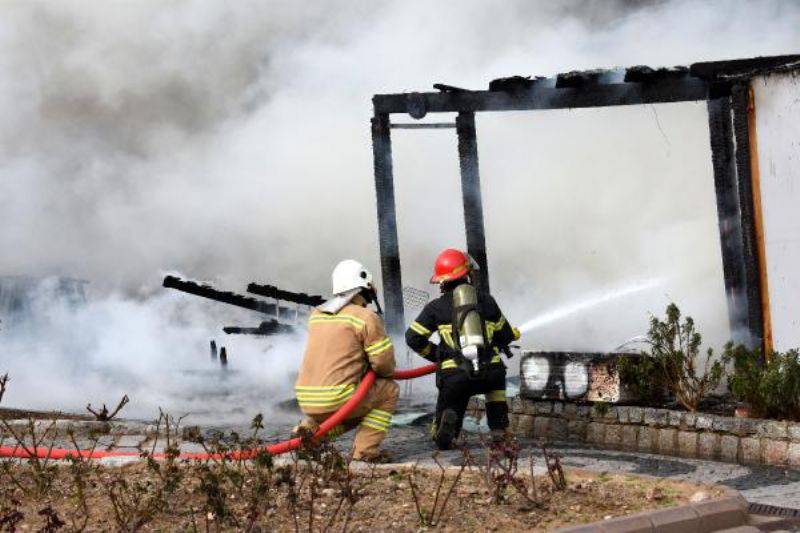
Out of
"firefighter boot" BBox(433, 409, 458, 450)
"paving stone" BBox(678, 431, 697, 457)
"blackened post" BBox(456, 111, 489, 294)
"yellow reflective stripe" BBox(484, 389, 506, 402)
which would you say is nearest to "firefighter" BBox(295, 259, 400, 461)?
"firefighter boot" BBox(433, 409, 458, 450)

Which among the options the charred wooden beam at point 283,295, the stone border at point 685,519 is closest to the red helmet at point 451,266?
the stone border at point 685,519

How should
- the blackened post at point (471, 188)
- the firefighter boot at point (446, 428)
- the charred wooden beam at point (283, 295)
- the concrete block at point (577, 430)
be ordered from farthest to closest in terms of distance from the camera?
the charred wooden beam at point (283, 295) → the blackened post at point (471, 188) → the concrete block at point (577, 430) → the firefighter boot at point (446, 428)

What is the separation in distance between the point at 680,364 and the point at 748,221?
2189mm

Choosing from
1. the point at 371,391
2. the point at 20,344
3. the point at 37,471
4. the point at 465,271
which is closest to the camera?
the point at 37,471

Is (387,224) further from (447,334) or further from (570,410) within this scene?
(447,334)

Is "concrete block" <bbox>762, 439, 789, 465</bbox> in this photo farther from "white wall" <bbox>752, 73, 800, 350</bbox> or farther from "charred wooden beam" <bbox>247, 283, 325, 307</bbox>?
"charred wooden beam" <bbox>247, 283, 325, 307</bbox>

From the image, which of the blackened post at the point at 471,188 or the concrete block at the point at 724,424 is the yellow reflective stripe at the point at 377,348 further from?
the blackened post at the point at 471,188

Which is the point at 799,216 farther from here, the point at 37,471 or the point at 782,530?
the point at 37,471

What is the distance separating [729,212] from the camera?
1276cm

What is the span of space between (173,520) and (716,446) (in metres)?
4.97

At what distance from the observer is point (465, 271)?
1052 centimetres

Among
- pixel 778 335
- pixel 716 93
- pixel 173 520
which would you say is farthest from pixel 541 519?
pixel 716 93

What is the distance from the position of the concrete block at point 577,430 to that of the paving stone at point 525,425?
1.62ft

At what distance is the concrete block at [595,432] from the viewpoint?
1110 cm
